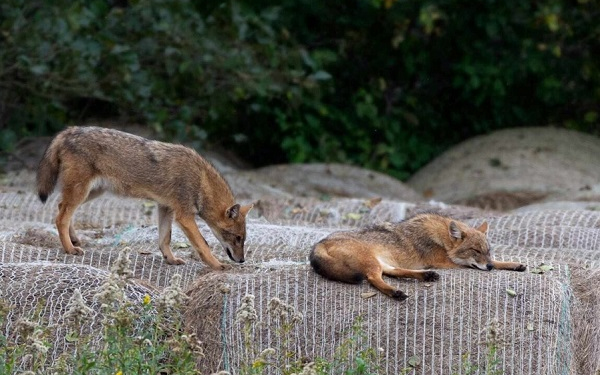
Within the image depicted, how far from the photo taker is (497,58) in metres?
20.6

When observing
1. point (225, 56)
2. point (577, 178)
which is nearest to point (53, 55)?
point (225, 56)

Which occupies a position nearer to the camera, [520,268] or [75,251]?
[520,268]

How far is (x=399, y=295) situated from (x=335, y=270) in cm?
49

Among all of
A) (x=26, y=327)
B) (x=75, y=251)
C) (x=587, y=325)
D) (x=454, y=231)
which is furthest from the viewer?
(x=75, y=251)

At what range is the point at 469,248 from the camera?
881cm

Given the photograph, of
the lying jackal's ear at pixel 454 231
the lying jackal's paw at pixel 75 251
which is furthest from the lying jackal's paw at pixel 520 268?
the lying jackal's paw at pixel 75 251

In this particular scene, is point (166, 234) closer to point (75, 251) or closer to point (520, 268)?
point (75, 251)

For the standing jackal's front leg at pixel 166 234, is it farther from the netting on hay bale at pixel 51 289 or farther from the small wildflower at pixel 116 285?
the small wildflower at pixel 116 285

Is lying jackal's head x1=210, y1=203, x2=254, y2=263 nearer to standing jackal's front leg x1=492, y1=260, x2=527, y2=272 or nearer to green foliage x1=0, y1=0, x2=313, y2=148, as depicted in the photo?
standing jackal's front leg x1=492, y1=260, x2=527, y2=272

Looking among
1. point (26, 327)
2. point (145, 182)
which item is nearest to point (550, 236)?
point (145, 182)

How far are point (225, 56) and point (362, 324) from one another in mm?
9582

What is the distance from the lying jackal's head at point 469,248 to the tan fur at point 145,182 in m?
1.74

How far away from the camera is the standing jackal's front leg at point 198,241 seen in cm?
941

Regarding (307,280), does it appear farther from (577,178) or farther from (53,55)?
(577,178)
